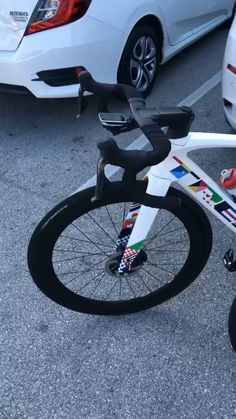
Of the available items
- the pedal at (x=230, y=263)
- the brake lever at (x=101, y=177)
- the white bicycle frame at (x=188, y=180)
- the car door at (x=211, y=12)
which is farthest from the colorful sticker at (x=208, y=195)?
the car door at (x=211, y=12)

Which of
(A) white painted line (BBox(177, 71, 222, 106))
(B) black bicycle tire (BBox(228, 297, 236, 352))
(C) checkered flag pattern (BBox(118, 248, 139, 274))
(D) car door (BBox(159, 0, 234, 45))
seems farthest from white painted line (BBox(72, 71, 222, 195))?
(B) black bicycle tire (BBox(228, 297, 236, 352))

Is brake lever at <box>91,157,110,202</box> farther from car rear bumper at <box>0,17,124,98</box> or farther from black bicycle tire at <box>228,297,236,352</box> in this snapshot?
car rear bumper at <box>0,17,124,98</box>

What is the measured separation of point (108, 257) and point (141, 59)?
2.28 meters

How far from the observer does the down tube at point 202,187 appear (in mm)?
1608

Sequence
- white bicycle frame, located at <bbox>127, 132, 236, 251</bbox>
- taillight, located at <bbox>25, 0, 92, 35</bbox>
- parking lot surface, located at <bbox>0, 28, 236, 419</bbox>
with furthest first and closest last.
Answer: taillight, located at <bbox>25, 0, 92, 35</bbox> < parking lot surface, located at <bbox>0, 28, 236, 419</bbox> < white bicycle frame, located at <bbox>127, 132, 236, 251</bbox>

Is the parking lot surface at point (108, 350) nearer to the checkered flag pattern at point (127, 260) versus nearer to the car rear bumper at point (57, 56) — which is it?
the checkered flag pattern at point (127, 260)

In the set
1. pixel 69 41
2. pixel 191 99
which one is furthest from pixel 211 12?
pixel 69 41

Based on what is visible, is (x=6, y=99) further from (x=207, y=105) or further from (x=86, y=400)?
(x=86, y=400)

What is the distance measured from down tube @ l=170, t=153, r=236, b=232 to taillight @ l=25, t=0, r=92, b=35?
1.87 metres

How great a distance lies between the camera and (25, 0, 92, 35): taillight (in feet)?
9.70

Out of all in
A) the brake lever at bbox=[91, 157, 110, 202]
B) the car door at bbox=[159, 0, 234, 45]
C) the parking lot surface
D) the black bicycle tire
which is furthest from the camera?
the car door at bbox=[159, 0, 234, 45]

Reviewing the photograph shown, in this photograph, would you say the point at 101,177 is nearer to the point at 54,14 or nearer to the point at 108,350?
the point at 108,350

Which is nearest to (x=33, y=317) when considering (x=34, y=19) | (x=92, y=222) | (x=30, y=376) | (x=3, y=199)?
(x=30, y=376)

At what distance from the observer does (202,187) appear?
1.70 meters
